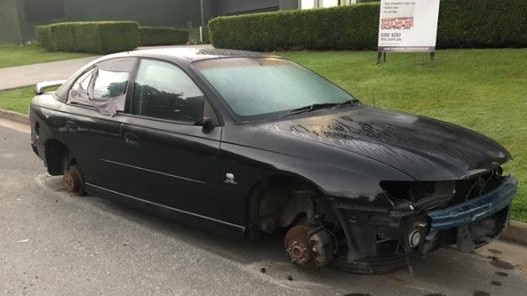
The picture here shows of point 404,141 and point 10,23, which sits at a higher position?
point 404,141

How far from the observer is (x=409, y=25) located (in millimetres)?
11586

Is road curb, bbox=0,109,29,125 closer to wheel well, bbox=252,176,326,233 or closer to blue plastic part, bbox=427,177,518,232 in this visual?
wheel well, bbox=252,176,326,233

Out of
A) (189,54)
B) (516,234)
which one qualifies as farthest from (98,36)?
(516,234)

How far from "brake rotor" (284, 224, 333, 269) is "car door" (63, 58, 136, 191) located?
1697 mm

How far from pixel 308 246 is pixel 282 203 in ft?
1.47

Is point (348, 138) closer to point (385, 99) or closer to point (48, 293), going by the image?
point (48, 293)

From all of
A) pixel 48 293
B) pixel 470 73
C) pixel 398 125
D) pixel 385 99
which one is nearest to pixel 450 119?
pixel 385 99

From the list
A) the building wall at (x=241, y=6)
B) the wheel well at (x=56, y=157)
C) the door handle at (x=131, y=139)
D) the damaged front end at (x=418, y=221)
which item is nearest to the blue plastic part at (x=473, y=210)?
the damaged front end at (x=418, y=221)

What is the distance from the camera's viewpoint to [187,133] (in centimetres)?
449

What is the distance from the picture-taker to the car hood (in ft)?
11.9

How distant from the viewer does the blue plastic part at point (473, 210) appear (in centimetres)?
353

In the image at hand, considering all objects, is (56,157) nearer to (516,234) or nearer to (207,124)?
(207,124)

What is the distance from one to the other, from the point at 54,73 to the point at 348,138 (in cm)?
1620

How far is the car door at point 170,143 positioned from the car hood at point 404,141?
21.5 inches
